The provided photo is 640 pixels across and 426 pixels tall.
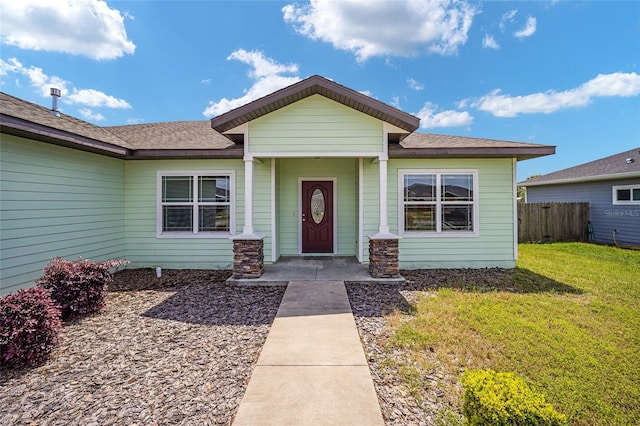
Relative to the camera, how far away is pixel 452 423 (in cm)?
237

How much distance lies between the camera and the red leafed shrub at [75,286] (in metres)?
4.67

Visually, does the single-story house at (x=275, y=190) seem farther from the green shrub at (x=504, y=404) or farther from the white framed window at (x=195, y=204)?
the green shrub at (x=504, y=404)

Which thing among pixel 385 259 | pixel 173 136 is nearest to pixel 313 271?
pixel 385 259

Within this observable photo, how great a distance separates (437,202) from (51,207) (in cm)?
870

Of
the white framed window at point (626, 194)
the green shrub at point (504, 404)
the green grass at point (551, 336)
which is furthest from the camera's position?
the white framed window at point (626, 194)

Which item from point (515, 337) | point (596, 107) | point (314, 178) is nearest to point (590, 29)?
point (596, 107)

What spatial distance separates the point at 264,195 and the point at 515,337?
241 inches

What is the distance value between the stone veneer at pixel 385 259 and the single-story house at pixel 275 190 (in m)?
0.02

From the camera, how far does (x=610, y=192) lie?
12648 mm

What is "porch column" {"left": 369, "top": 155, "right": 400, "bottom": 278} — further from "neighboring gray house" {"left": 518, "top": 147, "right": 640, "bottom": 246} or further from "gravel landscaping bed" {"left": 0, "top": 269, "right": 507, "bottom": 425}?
"neighboring gray house" {"left": 518, "top": 147, "right": 640, "bottom": 246}

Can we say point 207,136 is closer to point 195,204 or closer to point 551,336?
point 195,204

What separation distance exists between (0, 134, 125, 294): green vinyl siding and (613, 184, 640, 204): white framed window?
18.2 m

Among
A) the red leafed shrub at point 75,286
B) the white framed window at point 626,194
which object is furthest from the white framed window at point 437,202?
the white framed window at point 626,194

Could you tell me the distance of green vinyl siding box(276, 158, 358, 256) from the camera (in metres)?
8.91
